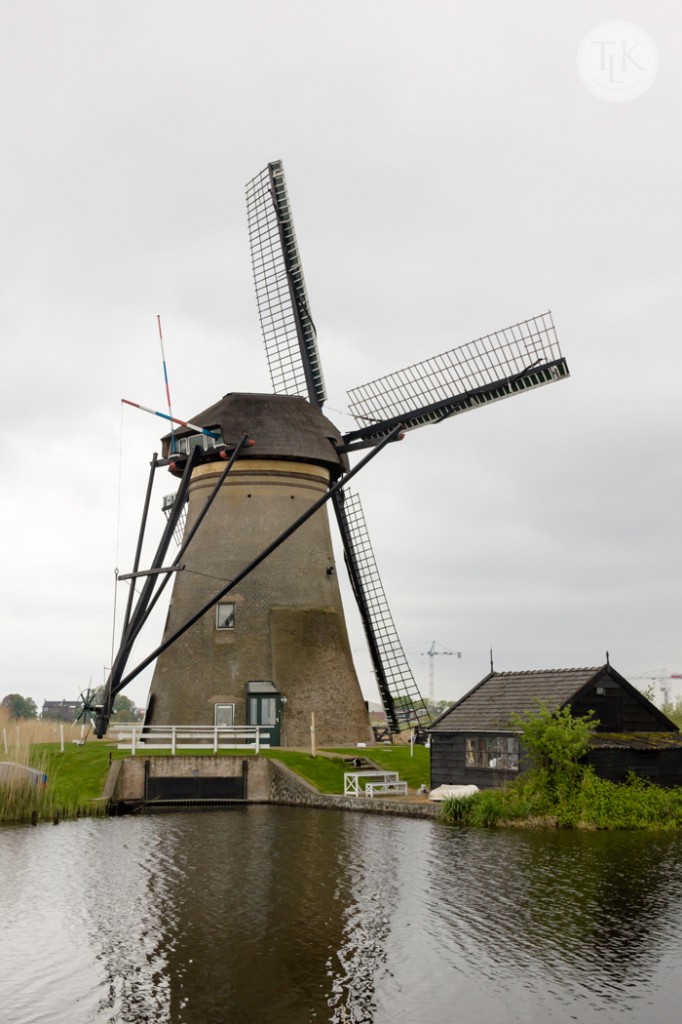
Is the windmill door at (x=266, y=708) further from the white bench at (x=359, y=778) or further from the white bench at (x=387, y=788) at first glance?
the white bench at (x=387, y=788)

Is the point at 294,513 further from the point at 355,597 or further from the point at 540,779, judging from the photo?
the point at 540,779

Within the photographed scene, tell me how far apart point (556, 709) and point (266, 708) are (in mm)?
12521

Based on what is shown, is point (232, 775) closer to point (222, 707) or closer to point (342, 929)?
point (222, 707)

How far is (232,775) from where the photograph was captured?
32656 mm

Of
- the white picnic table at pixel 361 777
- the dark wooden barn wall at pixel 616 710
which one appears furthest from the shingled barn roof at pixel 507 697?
the white picnic table at pixel 361 777

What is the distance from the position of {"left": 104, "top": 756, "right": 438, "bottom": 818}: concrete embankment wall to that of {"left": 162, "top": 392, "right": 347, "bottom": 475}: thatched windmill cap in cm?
1097

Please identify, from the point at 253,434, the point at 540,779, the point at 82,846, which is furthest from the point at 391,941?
the point at 253,434

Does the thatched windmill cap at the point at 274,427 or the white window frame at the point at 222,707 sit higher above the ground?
the thatched windmill cap at the point at 274,427

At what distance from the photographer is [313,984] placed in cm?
1240

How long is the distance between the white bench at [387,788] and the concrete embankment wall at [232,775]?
74 centimetres

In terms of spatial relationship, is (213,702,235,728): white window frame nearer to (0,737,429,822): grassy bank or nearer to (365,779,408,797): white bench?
(0,737,429,822): grassy bank

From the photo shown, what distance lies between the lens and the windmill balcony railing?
33.4 m

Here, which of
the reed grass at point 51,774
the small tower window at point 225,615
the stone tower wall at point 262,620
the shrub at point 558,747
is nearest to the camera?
the shrub at point 558,747

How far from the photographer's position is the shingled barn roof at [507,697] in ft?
92.1
